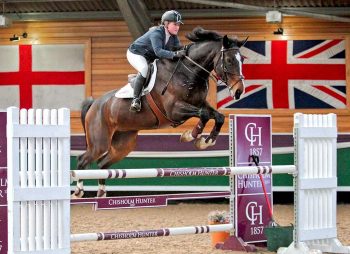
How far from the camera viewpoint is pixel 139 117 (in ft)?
22.6

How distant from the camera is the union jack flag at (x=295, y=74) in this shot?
12.1 m

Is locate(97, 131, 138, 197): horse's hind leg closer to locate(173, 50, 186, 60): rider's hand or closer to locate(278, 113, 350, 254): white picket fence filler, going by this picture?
locate(173, 50, 186, 60): rider's hand

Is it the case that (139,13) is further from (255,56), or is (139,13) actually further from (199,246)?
(199,246)

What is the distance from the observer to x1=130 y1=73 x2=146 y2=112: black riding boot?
6.78m

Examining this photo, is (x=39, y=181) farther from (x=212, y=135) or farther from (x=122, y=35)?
(x=122, y=35)

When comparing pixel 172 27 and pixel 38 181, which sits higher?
pixel 172 27

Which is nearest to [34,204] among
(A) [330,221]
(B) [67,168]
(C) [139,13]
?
(B) [67,168]

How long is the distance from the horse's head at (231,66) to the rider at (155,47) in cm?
44

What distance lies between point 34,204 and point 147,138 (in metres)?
7.17

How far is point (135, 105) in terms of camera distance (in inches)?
267

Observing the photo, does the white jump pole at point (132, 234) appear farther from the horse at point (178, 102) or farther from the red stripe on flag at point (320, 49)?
the red stripe on flag at point (320, 49)

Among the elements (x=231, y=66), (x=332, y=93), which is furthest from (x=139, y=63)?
(x=332, y=93)

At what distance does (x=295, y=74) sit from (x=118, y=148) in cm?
549

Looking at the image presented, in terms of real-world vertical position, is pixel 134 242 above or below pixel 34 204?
below
